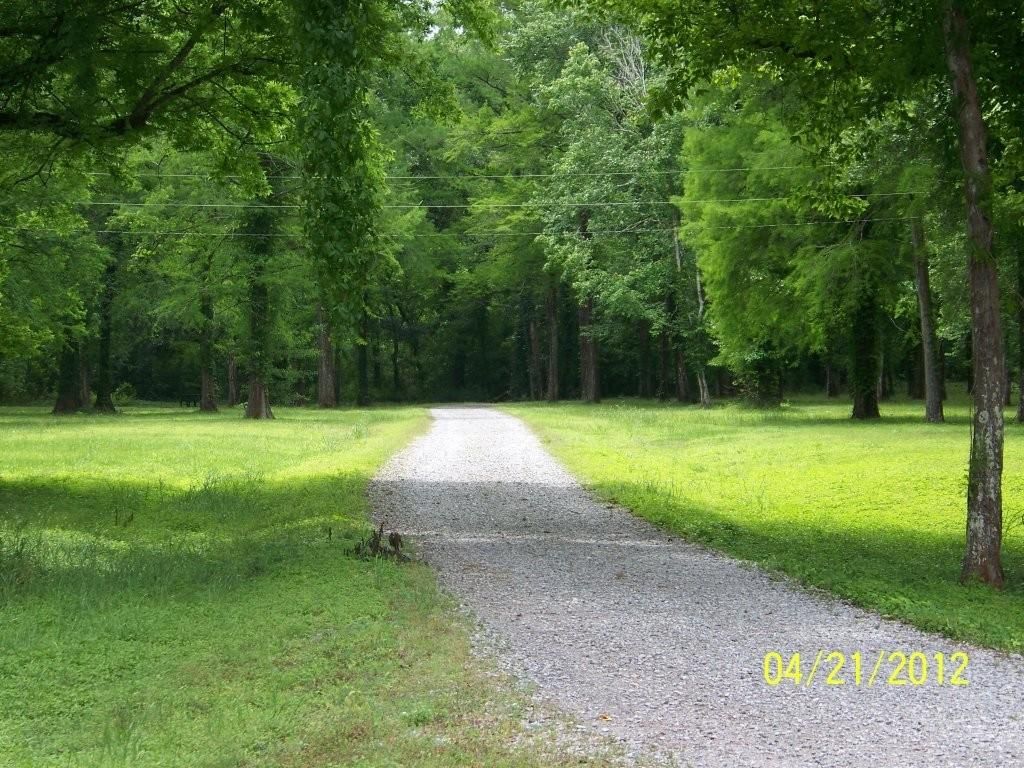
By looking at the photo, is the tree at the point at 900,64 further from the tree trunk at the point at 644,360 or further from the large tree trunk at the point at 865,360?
the tree trunk at the point at 644,360

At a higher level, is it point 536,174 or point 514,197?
point 536,174

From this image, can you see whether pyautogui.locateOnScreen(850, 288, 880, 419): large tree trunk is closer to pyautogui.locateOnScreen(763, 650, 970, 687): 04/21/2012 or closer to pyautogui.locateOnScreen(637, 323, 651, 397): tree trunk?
pyautogui.locateOnScreen(637, 323, 651, 397): tree trunk

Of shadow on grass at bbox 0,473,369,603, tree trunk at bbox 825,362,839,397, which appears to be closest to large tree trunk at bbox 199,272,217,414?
shadow on grass at bbox 0,473,369,603

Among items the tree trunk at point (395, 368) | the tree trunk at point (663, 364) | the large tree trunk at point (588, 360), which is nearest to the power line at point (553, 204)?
the large tree trunk at point (588, 360)

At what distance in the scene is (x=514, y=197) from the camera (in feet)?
156

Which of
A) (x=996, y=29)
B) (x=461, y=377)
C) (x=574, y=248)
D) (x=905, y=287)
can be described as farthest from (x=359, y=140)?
(x=461, y=377)

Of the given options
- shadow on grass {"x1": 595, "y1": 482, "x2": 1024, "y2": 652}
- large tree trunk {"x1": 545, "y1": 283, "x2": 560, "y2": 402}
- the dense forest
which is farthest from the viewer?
large tree trunk {"x1": 545, "y1": 283, "x2": 560, "y2": 402}

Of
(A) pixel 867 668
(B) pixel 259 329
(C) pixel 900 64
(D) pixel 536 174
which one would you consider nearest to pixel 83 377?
(B) pixel 259 329

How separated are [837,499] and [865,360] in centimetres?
1603

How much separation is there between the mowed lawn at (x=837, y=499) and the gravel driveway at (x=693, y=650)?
0.56 meters

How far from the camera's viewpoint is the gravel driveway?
16.5ft

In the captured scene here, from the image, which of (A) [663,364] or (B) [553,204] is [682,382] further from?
(B) [553,204]

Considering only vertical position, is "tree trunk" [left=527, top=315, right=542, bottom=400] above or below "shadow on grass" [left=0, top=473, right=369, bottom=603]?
above

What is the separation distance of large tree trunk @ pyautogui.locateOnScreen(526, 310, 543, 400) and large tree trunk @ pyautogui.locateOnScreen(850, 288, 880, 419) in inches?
1184
